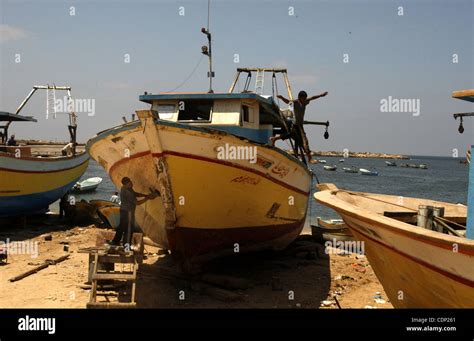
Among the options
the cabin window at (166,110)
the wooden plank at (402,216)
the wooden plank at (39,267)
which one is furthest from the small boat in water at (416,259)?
the wooden plank at (39,267)

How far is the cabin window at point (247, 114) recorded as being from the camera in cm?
1035

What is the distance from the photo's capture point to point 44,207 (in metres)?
17.1

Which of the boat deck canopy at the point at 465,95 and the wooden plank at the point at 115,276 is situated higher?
the boat deck canopy at the point at 465,95

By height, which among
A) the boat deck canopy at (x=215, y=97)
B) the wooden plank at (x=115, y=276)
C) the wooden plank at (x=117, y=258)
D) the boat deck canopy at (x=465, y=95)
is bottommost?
the wooden plank at (x=115, y=276)

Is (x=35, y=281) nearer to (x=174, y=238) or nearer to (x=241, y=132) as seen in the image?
(x=174, y=238)

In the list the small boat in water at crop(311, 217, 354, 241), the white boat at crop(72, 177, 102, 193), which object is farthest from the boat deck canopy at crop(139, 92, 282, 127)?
the white boat at crop(72, 177, 102, 193)

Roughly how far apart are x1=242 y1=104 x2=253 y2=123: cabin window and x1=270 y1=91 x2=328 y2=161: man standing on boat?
828 millimetres

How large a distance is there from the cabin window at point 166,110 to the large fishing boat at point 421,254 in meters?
4.52

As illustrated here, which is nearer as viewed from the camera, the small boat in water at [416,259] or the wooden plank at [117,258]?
the small boat in water at [416,259]

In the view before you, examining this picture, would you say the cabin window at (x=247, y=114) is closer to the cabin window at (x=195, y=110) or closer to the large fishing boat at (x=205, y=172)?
the large fishing boat at (x=205, y=172)

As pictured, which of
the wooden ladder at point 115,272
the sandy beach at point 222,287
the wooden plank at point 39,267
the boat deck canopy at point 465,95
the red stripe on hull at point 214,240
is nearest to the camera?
the boat deck canopy at point 465,95

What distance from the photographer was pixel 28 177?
14969mm

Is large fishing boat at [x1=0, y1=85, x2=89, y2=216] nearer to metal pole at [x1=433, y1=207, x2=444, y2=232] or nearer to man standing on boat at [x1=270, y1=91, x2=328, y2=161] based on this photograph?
man standing on boat at [x1=270, y1=91, x2=328, y2=161]
